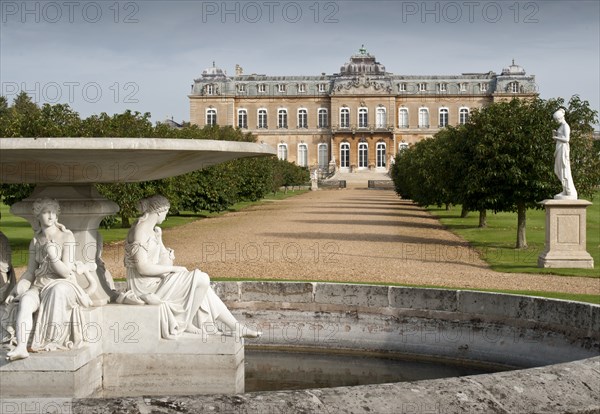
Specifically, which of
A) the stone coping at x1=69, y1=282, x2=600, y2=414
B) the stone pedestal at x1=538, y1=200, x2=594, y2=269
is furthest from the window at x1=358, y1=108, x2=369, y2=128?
the stone coping at x1=69, y1=282, x2=600, y2=414

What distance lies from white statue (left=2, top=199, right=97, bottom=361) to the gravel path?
280 inches

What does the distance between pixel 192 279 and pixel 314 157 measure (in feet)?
251

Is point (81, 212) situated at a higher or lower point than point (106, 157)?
lower

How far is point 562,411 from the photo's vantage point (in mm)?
3697

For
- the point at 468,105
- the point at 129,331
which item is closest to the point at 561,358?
the point at 129,331

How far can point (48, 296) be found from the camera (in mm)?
5258

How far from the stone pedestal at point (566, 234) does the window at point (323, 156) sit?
66525 millimetres

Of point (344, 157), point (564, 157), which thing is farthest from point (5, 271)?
point (344, 157)

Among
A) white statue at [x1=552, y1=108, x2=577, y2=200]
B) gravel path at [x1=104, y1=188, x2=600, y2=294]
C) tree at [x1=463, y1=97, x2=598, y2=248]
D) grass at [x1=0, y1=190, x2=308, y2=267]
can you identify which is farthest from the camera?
tree at [x1=463, y1=97, x2=598, y2=248]

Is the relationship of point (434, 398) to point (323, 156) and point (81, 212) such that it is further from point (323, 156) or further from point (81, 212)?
point (323, 156)

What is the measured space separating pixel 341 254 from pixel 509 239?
5803 millimetres

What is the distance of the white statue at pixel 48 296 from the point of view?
5.16 meters

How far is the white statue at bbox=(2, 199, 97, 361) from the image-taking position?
16.9 feet

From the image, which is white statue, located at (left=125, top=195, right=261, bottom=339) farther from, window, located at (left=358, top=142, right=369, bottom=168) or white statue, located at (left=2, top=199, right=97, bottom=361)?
window, located at (left=358, top=142, right=369, bottom=168)
